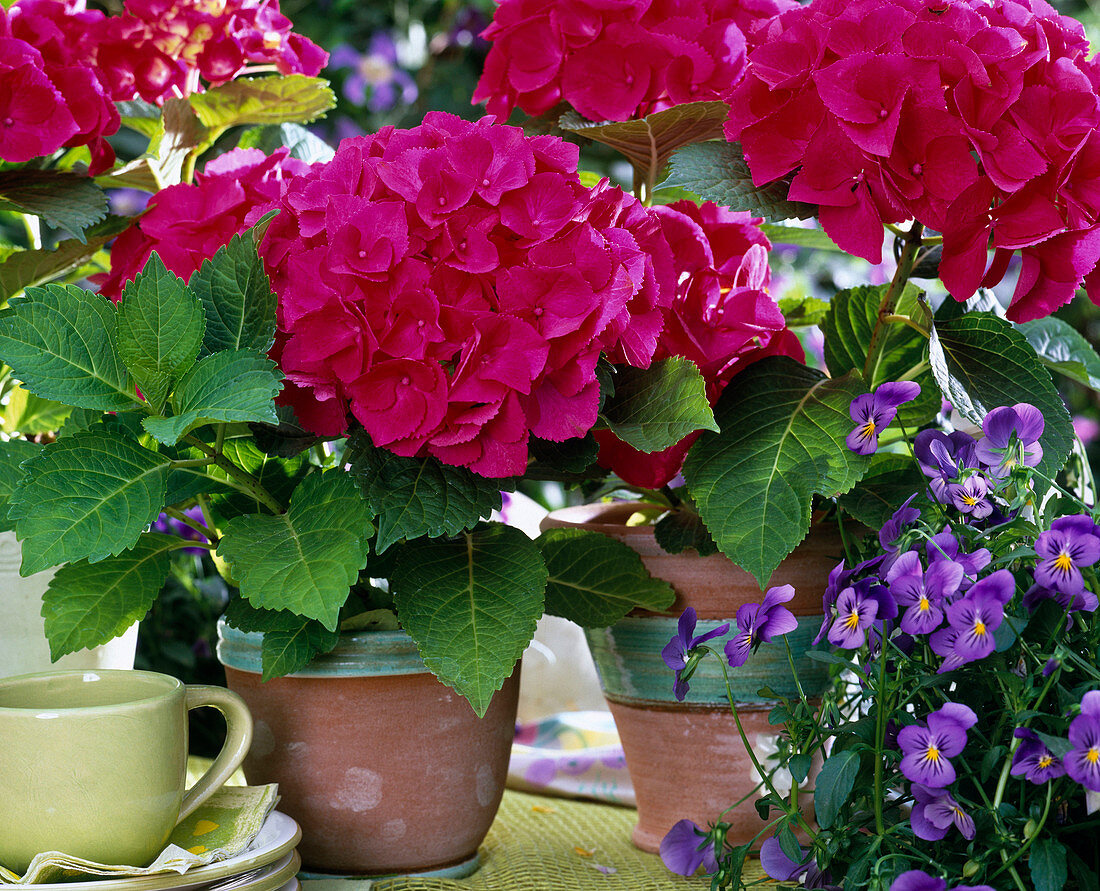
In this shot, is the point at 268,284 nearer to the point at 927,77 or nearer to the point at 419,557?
the point at 419,557

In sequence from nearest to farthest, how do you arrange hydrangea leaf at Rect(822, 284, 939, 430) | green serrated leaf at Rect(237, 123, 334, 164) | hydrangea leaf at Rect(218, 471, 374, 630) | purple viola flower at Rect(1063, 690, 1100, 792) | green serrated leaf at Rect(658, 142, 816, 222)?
purple viola flower at Rect(1063, 690, 1100, 792) → hydrangea leaf at Rect(218, 471, 374, 630) → green serrated leaf at Rect(658, 142, 816, 222) → hydrangea leaf at Rect(822, 284, 939, 430) → green serrated leaf at Rect(237, 123, 334, 164)

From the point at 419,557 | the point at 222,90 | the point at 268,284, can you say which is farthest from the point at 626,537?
the point at 222,90

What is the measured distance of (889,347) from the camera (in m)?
0.76

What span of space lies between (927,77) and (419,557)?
378 millimetres

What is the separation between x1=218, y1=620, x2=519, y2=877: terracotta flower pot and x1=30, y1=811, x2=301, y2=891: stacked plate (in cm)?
6

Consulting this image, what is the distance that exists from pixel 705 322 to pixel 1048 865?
36 cm

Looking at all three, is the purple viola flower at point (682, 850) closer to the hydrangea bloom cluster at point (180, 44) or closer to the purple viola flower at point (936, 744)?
the purple viola flower at point (936, 744)

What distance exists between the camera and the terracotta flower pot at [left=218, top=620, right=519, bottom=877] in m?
0.63

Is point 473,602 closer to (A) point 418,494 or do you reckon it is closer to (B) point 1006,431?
(A) point 418,494

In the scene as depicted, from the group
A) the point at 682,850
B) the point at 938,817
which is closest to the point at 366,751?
the point at 682,850

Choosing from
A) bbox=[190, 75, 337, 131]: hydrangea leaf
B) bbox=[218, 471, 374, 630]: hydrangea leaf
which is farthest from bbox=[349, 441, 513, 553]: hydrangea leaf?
bbox=[190, 75, 337, 131]: hydrangea leaf

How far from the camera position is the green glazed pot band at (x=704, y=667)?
2.27ft

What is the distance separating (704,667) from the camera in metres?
0.69

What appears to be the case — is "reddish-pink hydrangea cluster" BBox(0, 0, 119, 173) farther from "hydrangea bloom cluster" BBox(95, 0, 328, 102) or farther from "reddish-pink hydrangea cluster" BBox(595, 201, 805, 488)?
"reddish-pink hydrangea cluster" BBox(595, 201, 805, 488)
